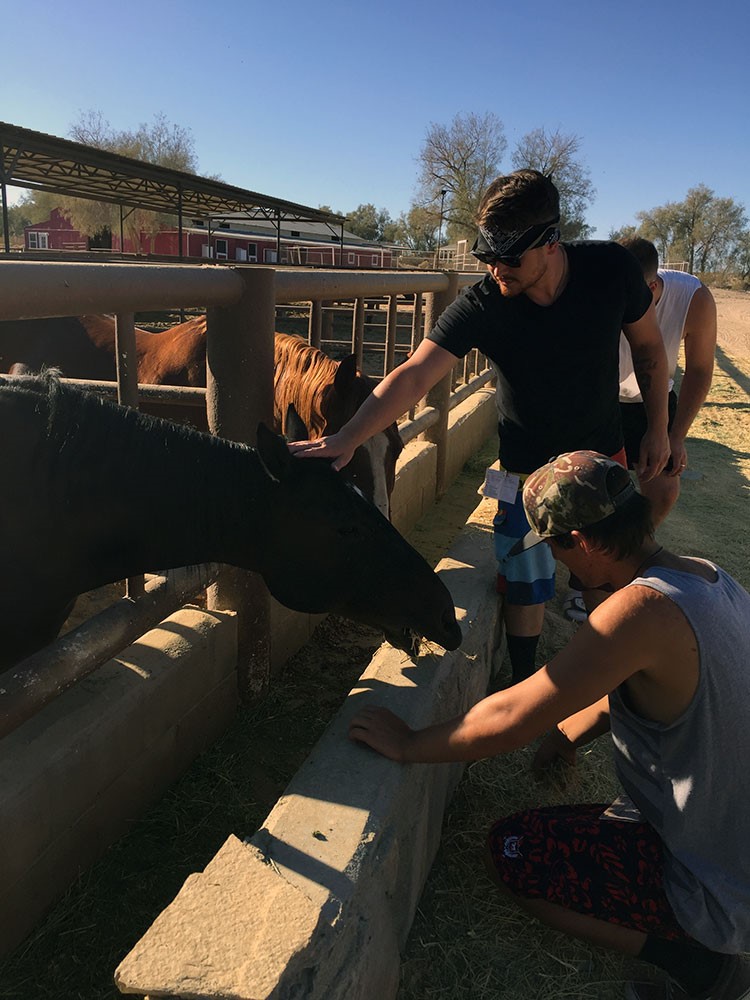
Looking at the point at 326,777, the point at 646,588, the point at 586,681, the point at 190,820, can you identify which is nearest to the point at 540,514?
the point at 646,588

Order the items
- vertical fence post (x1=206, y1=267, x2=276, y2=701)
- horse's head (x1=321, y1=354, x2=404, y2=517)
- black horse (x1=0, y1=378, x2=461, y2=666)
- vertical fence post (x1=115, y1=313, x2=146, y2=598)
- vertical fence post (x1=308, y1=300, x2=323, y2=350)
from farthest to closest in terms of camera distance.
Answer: vertical fence post (x1=308, y1=300, x2=323, y2=350) < horse's head (x1=321, y1=354, x2=404, y2=517) < vertical fence post (x1=206, y1=267, x2=276, y2=701) < vertical fence post (x1=115, y1=313, x2=146, y2=598) < black horse (x1=0, y1=378, x2=461, y2=666)

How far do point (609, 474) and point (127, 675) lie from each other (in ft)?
5.54

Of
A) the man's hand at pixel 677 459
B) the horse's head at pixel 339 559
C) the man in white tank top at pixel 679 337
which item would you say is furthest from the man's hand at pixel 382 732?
the man's hand at pixel 677 459

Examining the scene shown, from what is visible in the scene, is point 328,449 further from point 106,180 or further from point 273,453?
point 106,180

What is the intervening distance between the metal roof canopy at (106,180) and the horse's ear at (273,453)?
862cm

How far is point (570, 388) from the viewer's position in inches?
106

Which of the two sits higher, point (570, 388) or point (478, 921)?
point (570, 388)

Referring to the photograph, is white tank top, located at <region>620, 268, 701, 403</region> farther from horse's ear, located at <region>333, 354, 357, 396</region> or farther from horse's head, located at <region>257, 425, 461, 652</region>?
horse's head, located at <region>257, 425, 461, 652</region>

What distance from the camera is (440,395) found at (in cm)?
618

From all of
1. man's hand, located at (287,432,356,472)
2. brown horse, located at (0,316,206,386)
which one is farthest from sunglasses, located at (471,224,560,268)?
brown horse, located at (0,316,206,386)

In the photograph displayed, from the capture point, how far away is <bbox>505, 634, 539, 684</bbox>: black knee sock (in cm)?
309

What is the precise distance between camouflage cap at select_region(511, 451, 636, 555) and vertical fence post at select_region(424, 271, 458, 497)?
14.4 feet

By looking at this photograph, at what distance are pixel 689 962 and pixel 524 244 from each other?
212 cm

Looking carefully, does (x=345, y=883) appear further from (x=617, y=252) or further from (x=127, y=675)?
(x=617, y=252)
